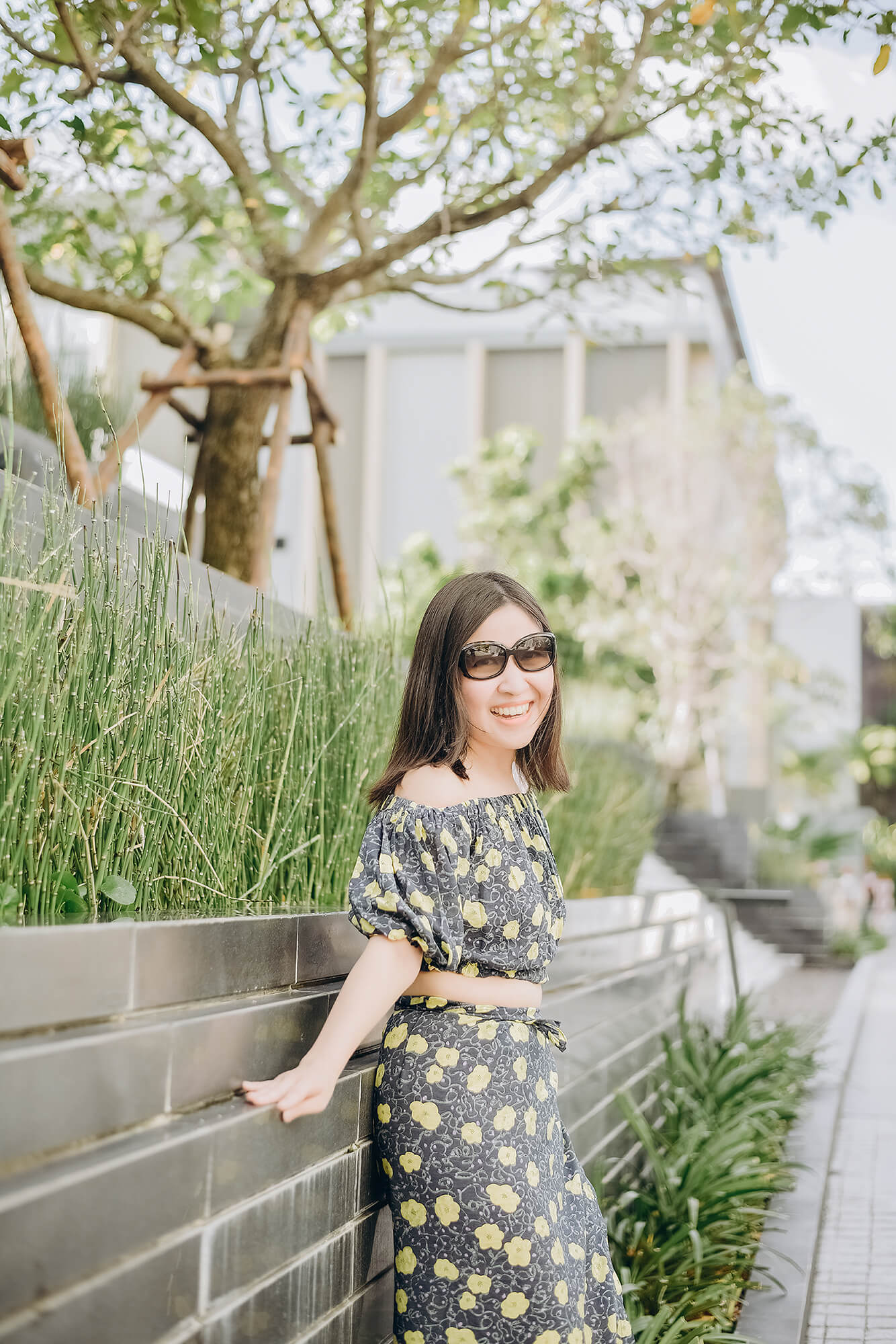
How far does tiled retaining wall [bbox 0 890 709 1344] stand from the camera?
1106 millimetres

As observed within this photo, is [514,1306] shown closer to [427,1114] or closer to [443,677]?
[427,1114]

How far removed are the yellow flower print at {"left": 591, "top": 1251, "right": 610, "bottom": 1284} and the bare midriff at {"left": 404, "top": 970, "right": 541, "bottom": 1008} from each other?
363mm

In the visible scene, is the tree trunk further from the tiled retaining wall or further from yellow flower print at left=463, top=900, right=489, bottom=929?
→ yellow flower print at left=463, top=900, right=489, bottom=929

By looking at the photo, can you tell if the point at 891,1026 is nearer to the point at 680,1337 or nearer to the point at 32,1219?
the point at 680,1337

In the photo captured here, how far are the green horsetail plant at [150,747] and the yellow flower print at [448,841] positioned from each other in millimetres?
301

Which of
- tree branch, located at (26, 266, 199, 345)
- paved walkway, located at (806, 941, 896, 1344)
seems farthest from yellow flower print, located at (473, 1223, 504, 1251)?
tree branch, located at (26, 266, 199, 345)

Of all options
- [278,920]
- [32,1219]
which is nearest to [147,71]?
[278,920]

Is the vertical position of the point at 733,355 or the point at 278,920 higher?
the point at 733,355

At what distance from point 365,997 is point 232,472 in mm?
2863

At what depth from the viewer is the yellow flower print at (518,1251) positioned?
161 centimetres

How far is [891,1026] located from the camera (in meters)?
7.70

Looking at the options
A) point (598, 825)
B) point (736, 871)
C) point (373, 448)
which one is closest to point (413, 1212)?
point (598, 825)

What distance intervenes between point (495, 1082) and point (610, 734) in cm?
682

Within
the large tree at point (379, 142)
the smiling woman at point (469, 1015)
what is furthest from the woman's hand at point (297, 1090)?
the large tree at point (379, 142)
